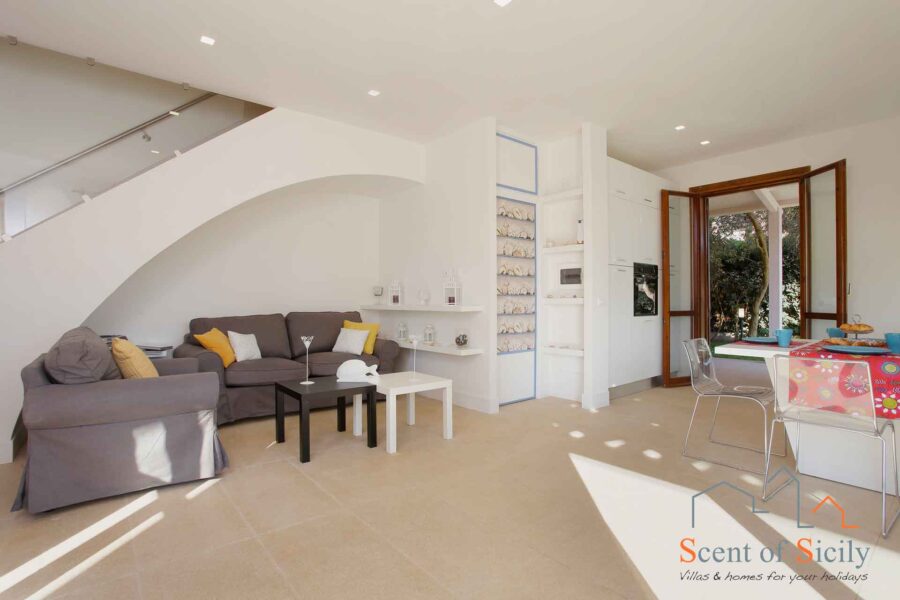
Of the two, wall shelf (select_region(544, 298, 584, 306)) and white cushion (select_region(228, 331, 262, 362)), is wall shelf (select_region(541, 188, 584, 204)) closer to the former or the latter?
wall shelf (select_region(544, 298, 584, 306))

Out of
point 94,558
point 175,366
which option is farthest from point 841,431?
point 175,366

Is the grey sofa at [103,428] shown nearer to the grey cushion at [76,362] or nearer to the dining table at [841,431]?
the grey cushion at [76,362]

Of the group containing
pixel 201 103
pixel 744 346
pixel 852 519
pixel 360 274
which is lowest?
pixel 852 519

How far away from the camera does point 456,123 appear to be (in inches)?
190

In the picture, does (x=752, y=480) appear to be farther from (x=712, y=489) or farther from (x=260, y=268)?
(x=260, y=268)

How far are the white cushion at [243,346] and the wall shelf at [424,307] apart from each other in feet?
4.95

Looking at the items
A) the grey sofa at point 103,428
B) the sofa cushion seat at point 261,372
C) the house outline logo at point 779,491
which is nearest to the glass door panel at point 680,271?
the house outline logo at point 779,491

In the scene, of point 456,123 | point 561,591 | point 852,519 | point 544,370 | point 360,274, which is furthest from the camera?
point 360,274

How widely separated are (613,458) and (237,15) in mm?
3821

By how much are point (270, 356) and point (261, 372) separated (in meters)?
0.65

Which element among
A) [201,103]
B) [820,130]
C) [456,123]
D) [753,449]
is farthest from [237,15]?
[820,130]

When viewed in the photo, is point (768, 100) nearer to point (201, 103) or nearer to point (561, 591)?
point (561, 591)

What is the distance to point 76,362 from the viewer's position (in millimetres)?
2533

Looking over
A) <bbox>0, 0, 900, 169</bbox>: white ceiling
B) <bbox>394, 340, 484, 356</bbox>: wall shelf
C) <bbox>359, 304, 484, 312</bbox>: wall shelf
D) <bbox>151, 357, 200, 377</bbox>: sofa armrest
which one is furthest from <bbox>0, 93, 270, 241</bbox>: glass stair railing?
<bbox>394, 340, 484, 356</bbox>: wall shelf
